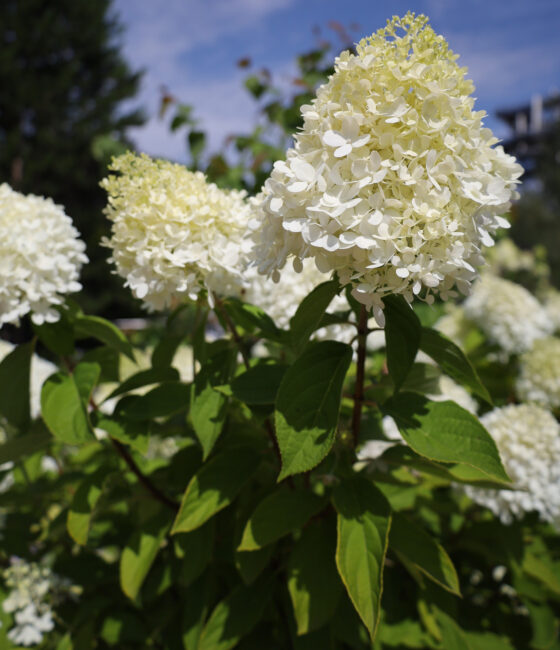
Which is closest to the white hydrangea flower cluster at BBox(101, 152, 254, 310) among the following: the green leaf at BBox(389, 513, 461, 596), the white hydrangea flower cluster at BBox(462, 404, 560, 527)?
the green leaf at BBox(389, 513, 461, 596)

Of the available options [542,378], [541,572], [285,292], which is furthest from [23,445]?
[542,378]

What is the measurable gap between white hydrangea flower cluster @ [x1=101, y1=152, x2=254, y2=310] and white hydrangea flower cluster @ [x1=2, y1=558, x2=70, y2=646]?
957mm

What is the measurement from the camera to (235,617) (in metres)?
1.16

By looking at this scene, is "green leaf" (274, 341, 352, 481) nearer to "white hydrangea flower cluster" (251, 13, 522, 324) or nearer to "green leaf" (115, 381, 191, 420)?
"white hydrangea flower cluster" (251, 13, 522, 324)

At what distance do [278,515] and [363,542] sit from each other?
0.19 meters

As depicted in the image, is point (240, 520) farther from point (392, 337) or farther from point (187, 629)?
point (392, 337)

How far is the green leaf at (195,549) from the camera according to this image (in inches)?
46.1

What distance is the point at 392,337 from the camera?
890mm

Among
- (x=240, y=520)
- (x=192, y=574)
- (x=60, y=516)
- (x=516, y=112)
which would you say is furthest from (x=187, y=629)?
(x=516, y=112)

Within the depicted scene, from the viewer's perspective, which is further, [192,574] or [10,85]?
[10,85]

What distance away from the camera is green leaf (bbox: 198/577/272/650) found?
113cm

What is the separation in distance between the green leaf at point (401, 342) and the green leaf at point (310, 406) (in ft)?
0.28

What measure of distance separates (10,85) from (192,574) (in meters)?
17.6

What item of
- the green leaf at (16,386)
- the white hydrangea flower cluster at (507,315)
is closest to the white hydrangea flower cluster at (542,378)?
the white hydrangea flower cluster at (507,315)
